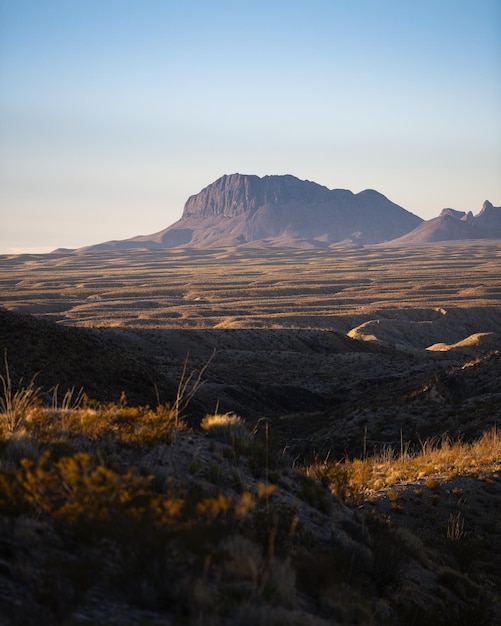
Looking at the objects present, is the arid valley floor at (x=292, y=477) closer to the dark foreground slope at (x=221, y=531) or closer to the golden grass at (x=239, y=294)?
the dark foreground slope at (x=221, y=531)

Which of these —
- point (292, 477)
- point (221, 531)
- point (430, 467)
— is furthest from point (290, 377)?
point (221, 531)

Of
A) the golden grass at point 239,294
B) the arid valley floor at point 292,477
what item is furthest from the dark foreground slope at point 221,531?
the golden grass at point 239,294

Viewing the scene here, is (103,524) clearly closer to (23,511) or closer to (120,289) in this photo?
(23,511)

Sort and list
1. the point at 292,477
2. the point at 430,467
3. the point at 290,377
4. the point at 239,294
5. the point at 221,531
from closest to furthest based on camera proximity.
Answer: the point at 221,531
the point at 292,477
the point at 430,467
the point at 290,377
the point at 239,294

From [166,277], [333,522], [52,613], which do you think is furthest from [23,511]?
[166,277]

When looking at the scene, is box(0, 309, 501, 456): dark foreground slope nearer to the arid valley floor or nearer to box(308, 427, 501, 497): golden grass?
the arid valley floor

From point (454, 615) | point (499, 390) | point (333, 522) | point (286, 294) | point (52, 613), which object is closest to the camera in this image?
point (52, 613)

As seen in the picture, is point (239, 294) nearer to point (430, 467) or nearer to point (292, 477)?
point (430, 467)

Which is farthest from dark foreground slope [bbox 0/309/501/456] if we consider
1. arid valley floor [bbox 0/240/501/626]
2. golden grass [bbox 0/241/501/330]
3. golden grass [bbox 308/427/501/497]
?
golden grass [bbox 0/241/501/330]

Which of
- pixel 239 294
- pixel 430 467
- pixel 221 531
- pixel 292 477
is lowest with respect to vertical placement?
pixel 239 294

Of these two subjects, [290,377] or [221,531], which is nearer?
[221,531]

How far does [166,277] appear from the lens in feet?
509

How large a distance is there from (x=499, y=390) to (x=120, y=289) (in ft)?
327

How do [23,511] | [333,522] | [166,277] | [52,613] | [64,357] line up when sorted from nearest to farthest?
[52,613]
[23,511]
[333,522]
[64,357]
[166,277]
